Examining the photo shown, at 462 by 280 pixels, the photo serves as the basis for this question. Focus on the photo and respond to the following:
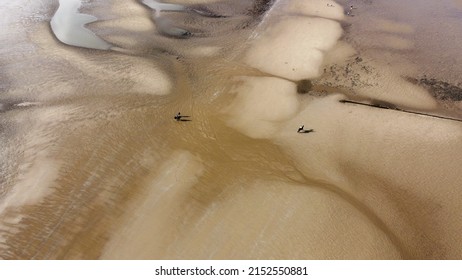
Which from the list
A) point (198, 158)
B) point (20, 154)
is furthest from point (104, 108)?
point (198, 158)

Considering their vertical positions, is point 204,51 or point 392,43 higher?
point 392,43

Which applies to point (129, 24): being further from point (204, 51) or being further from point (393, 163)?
point (393, 163)

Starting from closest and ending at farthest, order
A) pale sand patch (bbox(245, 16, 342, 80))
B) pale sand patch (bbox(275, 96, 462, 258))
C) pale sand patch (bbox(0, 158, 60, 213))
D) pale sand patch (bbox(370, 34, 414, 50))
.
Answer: pale sand patch (bbox(0, 158, 60, 213))
pale sand patch (bbox(275, 96, 462, 258))
pale sand patch (bbox(245, 16, 342, 80))
pale sand patch (bbox(370, 34, 414, 50))

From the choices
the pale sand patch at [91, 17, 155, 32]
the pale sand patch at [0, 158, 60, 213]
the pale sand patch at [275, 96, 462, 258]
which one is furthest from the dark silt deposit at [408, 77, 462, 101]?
the pale sand patch at [0, 158, 60, 213]

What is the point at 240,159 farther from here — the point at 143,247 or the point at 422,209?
the point at 422,209

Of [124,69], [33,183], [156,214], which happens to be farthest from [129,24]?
[156,214]

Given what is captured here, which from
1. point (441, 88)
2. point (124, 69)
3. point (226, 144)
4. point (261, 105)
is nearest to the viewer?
point (226, 144)

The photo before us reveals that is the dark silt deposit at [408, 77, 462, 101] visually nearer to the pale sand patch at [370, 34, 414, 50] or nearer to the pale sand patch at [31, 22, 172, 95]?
the pale sand patch at [370, 34, 414, 50]
